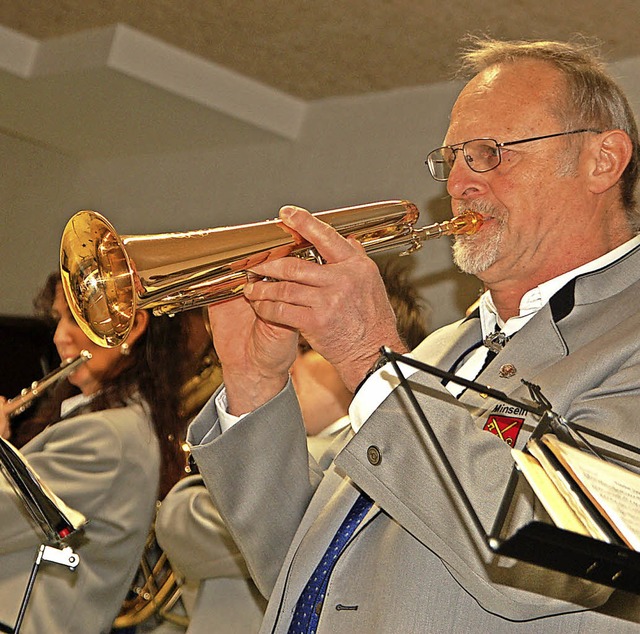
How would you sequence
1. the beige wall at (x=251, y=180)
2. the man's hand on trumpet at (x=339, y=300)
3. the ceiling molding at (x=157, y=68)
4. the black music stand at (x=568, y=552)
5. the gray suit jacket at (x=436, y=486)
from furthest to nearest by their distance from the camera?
the ceiling molding at (x=157, y=68) < the beige wall at (x=251, y=180) < the man's hand on trumpet at (x=339, y=300) < the gray suit jacket at (x=436, y=486) < the black music stand at (x=568, y=552)

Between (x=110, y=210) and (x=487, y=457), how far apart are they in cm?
462

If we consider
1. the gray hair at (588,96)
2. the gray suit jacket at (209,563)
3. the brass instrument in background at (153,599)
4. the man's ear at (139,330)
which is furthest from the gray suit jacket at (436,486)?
the brass instrument in background at (153,599)

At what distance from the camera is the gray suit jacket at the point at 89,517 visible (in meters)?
3.36

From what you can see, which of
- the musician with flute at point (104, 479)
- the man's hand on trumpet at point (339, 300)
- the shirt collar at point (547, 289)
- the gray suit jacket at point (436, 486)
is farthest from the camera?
the musician with flute at point (104, 479)

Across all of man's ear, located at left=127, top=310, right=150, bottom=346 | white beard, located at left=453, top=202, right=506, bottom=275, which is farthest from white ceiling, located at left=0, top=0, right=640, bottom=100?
white beard, located at left=453, top=202, right=506, bottom=275

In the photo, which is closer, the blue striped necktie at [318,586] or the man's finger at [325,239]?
the man's finger at [325,239]

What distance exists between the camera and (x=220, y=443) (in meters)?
2.08

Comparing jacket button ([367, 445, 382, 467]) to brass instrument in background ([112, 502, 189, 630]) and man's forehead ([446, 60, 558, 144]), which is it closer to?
man's forehead ([446, 60, 558, 144])

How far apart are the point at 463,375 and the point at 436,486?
0.50 metres

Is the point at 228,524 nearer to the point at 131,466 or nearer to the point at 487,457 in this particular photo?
the point at 487,457

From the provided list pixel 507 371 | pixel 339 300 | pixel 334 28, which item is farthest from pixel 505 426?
pixel 334 28

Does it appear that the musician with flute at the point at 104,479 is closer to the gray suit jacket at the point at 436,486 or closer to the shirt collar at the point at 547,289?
the gray suit jacket at the point at 436,486

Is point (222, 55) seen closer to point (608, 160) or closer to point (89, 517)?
point (89, 517)

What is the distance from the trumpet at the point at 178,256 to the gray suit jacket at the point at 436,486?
22 centimetres
